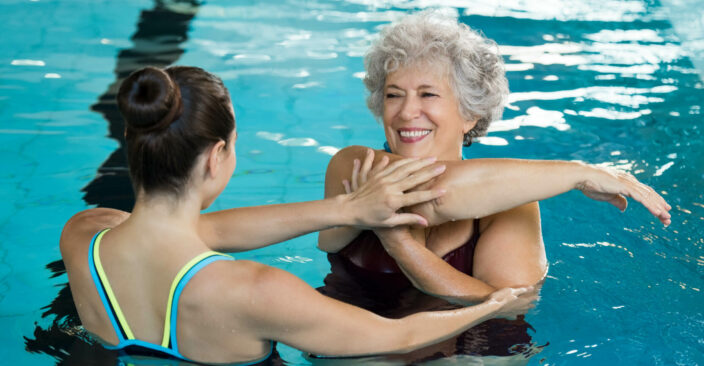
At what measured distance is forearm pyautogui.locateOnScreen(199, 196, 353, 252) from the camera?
275 cm

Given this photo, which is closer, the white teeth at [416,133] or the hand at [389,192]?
the hand at [389,192]

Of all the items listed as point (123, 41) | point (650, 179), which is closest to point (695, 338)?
point (650, 179)

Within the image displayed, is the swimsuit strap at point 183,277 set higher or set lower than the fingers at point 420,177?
lower

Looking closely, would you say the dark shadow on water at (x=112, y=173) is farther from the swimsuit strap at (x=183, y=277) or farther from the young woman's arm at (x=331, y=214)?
the young woman's arm at (x=331, y=214)

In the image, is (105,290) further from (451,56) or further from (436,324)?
(451,56)

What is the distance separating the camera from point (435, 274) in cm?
300

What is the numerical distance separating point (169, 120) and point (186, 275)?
1.55 feet

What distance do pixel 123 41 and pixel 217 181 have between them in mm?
6141

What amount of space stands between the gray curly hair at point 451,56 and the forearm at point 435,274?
75 cm

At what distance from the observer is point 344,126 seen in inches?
253

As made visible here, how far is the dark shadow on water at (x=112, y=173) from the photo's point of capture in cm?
294

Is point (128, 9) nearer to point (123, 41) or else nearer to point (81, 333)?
point (123, 41)

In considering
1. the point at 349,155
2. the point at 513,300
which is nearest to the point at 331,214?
the point at 349,155

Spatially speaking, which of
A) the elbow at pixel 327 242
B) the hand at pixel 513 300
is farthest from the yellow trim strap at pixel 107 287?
the hand at pixel 513 300
